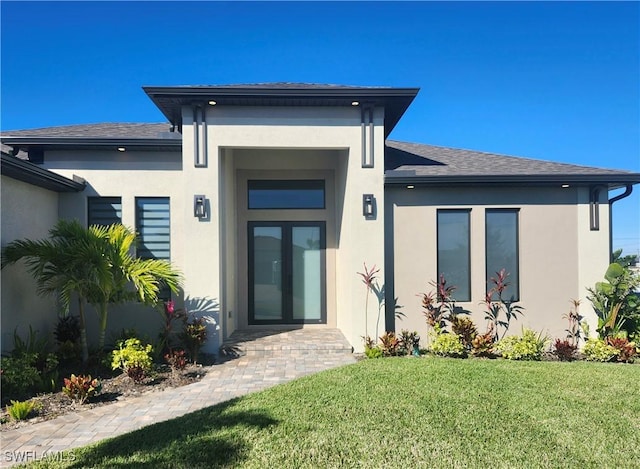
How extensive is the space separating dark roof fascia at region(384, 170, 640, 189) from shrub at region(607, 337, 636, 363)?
10.9ft

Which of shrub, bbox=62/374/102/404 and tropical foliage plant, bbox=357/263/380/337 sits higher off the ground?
tropical foliage plant, bbox=357/263/380/337

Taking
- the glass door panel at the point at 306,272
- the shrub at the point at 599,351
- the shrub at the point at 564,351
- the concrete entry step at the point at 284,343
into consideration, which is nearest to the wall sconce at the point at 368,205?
the glass door panel at the point at 306,272

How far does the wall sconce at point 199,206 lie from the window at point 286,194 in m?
2.37

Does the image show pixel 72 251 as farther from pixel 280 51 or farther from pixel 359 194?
pixel 280 51

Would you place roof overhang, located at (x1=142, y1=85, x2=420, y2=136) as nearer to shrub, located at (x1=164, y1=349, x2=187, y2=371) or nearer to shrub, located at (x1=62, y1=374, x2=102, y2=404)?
shrub, located at (x1=164, y1=349, x2=187, y2=371)

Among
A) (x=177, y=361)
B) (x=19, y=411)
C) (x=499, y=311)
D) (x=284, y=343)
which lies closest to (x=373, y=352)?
(x=284, y=343)

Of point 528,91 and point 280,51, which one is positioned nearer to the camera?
point 280,51

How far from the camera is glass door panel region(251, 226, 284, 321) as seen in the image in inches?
376

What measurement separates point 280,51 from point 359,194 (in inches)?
209

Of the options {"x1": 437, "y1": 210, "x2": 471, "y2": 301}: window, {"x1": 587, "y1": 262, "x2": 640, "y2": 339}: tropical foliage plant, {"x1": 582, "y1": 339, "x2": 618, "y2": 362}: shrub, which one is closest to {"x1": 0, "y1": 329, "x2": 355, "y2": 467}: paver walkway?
{"x1": 437, "y1": 210, "x2": 471, "y2": 301}: window

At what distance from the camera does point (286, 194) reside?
979cm

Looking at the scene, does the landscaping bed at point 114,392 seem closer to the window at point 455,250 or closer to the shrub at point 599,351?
the window at point 455,250

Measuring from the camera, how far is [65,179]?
7.36m

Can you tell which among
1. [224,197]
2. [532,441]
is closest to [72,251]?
[224,197]
